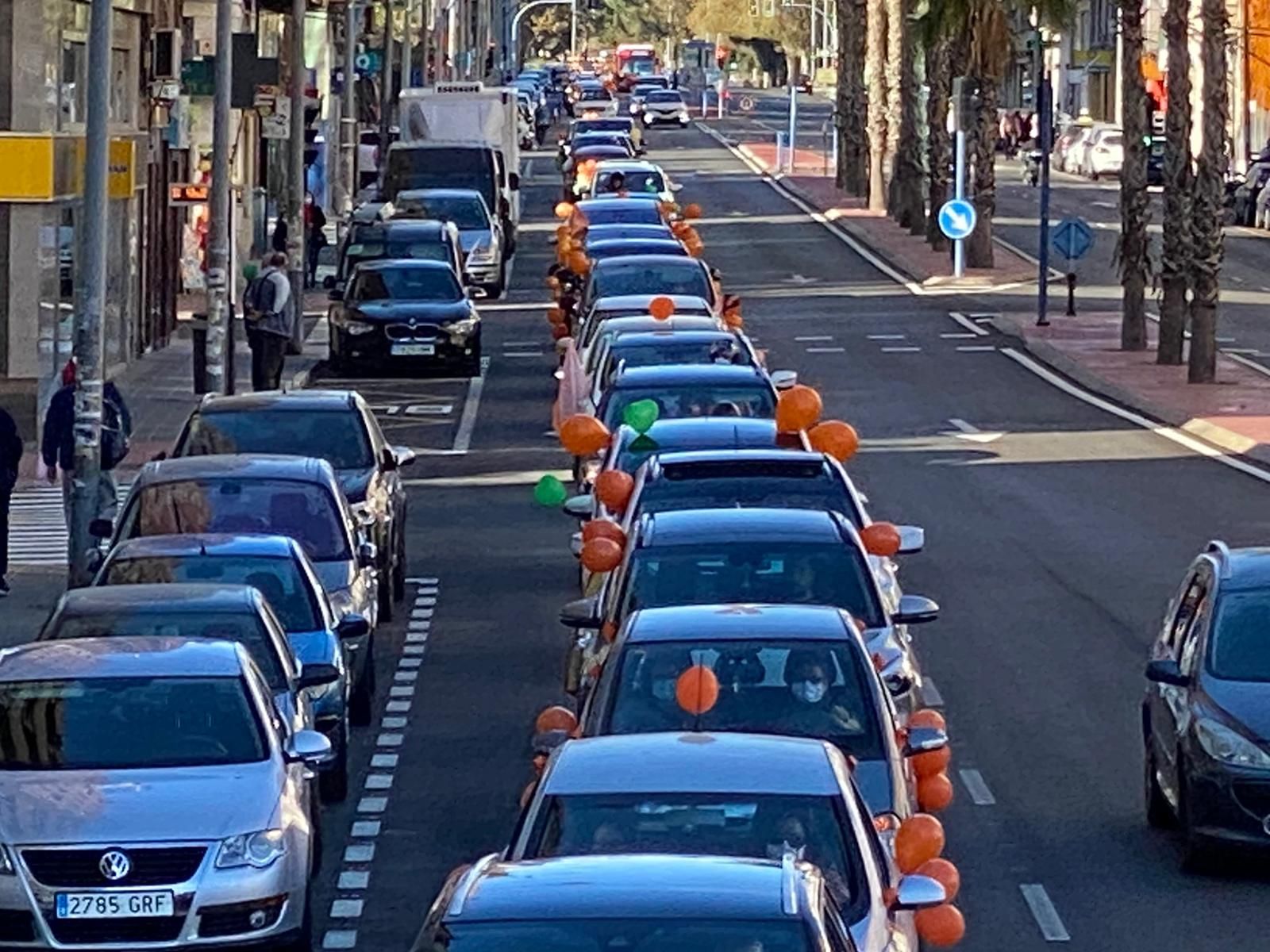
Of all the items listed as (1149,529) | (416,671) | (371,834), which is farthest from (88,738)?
(1149,529)

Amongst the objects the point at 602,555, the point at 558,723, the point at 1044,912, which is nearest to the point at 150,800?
the point at 558,723

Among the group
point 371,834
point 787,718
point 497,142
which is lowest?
point 371,834

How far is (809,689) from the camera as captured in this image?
13062 millimetres

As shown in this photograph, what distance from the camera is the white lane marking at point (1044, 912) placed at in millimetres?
13523

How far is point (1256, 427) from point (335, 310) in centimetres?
1311

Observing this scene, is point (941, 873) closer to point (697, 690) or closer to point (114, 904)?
point (697, 690)

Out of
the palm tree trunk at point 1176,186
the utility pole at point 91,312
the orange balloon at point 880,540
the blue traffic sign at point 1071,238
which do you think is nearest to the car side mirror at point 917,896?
the orange balloon at point 880,540

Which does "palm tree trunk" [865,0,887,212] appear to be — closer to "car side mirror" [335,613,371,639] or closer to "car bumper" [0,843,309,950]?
"car side mirror" [335,613,371,639]

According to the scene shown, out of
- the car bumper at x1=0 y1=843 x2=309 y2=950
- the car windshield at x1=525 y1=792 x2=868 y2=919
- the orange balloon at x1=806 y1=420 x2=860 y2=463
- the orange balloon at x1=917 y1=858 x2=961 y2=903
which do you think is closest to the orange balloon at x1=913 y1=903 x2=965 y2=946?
the orange balloon at x1=917 y1=858 x2=961 y2=903

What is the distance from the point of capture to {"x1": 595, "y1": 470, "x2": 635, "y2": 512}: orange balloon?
61.4 ft

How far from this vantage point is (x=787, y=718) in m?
13.0

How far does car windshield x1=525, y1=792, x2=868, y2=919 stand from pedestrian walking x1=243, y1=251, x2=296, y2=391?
89.8 feet

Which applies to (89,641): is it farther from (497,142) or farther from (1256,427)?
(497,142)

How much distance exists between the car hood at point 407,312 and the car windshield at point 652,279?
3.61 meters
